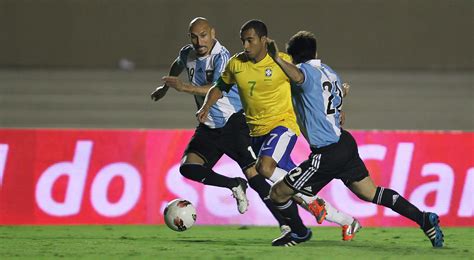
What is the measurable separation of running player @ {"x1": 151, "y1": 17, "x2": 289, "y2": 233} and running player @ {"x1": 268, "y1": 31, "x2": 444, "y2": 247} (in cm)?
96

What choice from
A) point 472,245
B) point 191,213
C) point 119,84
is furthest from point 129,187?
point 119,84

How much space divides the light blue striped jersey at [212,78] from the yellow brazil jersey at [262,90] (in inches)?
26.3

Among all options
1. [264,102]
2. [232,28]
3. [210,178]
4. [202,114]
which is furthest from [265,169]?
[232,28]

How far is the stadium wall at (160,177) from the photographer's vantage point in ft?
36.1

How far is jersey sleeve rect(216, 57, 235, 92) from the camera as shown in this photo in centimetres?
862

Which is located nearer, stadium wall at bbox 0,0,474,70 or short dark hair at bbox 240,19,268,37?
short dark hair at bbox 240,19,268,37

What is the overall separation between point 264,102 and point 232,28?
12952 millimetres

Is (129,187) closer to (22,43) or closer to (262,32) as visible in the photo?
(262,32)

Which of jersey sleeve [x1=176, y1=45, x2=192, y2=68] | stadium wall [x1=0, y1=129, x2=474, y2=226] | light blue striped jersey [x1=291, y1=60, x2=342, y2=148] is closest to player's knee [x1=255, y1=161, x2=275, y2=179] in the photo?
light blue striped jersey [x1=291, y1=60, x2=342, y2=148]

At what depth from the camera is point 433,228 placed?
837 centimetres

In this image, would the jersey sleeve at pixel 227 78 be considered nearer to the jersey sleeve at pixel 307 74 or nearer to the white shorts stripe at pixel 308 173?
the jersey sleeve at pixel 307 74

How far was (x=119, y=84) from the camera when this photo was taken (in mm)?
21016

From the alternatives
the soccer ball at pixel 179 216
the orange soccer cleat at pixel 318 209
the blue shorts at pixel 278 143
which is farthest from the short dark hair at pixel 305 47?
the soccer ball at pixel 179 216

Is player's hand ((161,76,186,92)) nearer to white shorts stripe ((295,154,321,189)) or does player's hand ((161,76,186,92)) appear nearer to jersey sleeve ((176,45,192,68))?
jersey sleeve ((176,45,192,68))
